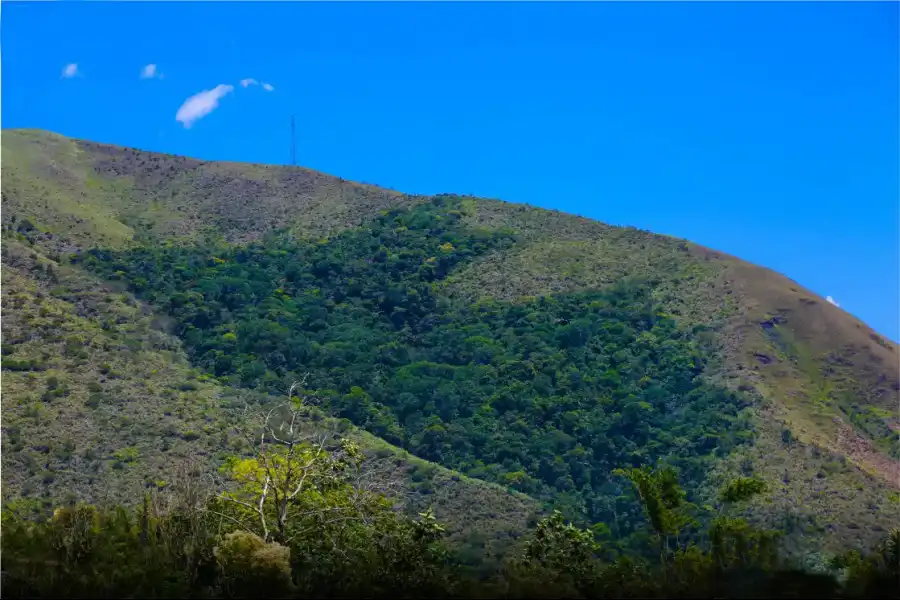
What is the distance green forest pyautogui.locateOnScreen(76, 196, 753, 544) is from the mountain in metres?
0.21

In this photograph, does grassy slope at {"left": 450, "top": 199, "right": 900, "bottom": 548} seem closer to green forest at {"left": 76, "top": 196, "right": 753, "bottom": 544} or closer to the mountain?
the mountain

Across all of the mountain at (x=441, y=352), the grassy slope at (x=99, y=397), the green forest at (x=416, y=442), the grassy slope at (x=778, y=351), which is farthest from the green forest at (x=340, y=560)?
the grassy slope at (x=778, y=351)

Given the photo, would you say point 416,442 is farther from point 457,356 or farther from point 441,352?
point 441,352

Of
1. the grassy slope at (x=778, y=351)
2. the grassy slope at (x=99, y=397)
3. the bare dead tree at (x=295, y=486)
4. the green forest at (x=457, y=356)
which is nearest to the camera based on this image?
the bare dead tree at (x=295, y=486)

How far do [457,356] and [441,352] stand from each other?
1.65 meters

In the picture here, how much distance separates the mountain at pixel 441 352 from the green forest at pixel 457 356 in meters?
0.21

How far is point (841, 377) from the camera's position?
74562 mm

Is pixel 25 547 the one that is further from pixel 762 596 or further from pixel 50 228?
pixel 50 228

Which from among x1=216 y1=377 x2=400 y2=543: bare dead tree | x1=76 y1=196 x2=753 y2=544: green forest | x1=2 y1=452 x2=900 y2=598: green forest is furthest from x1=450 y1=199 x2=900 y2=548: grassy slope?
x1=216 y1=377 x2=400 y2=543: bare dead tree

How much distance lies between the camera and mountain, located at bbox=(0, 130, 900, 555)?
59.1m

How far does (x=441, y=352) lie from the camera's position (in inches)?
3273

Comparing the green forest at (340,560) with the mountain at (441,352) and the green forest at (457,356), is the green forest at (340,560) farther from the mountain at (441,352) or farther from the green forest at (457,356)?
the green forest at (457,356)

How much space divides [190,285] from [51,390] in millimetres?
29427

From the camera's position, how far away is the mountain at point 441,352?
59062 millimetres
